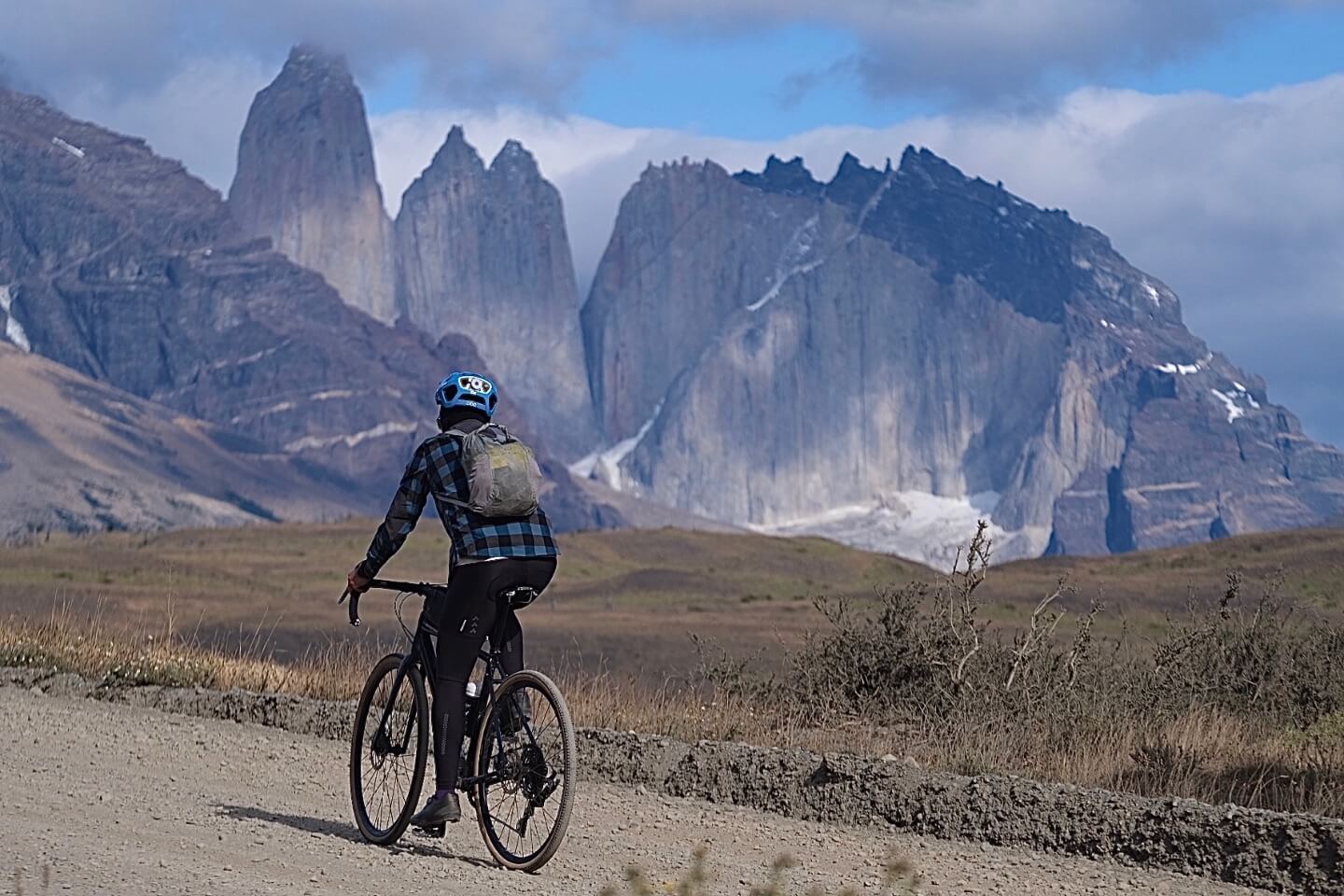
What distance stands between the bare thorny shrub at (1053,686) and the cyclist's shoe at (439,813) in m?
3.34

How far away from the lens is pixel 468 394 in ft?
26.4

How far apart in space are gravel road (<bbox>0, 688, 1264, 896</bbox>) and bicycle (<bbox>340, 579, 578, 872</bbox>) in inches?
5.2

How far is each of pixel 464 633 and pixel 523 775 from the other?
605 mm

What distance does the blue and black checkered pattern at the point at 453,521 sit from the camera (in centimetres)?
768

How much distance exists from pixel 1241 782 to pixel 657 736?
2.97m

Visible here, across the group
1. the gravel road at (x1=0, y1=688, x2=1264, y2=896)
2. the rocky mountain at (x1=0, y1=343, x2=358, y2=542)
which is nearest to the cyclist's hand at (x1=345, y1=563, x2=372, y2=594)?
the gravel road at (x1=0, y1=688, x2=1264, y2=896)

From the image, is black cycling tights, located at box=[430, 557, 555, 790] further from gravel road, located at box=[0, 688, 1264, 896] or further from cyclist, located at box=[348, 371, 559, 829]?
gravel road, located at box=[0, 688, 1264, 896]

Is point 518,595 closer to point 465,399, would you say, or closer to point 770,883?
point 465,399

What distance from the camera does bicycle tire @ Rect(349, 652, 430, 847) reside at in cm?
794

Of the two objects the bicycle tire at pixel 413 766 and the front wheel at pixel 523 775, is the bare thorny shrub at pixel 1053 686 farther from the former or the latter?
the bicycle tire at pixel 413 766

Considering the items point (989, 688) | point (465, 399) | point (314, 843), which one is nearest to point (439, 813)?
point (314, 843)

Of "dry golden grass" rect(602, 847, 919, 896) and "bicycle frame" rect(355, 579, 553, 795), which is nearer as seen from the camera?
"dry golden grass" rect(602, 847, 919, 896)

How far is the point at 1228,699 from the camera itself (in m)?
13.5

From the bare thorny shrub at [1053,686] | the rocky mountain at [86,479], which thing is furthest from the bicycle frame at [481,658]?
the rocky mountain at [86,479]
